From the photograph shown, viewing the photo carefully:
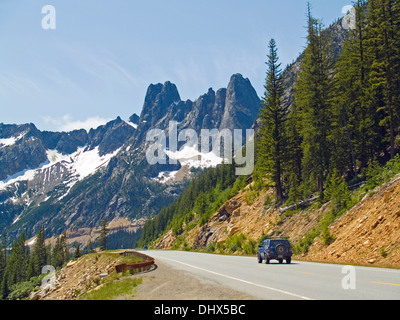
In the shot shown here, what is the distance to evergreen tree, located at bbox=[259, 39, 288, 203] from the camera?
43.3 meters

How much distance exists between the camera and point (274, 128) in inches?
1729

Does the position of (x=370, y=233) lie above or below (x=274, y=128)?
below

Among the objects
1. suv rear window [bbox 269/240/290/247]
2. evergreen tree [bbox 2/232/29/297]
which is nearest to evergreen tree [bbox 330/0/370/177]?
suv rear window [bbox 269/240/290/247]

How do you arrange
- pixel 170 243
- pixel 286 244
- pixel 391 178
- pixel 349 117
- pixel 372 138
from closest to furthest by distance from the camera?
pixel 286 244 < pixel 391 178 < pixel 372 138 < pixel 349 117 < pixel 170 243

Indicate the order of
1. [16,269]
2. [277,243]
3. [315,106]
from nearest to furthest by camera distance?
1. [277,243]
2. [315,106]
3. [16,269]

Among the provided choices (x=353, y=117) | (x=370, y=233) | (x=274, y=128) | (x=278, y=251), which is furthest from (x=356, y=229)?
(x=274, y=128)

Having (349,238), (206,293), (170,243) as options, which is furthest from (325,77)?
(170,243)

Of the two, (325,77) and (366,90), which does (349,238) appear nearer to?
(366,90)

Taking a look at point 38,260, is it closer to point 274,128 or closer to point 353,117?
point 274,128

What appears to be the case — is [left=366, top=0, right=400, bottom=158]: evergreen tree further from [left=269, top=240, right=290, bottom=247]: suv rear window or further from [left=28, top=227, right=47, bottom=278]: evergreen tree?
[left=28, top=227, right=47, bottom=278]: evergreen tree

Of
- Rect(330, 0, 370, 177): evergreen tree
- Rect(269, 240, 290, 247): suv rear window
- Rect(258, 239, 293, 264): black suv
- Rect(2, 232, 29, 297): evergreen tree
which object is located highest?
Rect(330, 0, 370, 177): evergreen tree

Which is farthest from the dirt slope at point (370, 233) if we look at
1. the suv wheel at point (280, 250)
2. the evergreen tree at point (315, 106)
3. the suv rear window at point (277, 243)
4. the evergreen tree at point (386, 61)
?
the evergreen tree at point (315, 106)

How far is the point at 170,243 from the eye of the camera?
277ft
